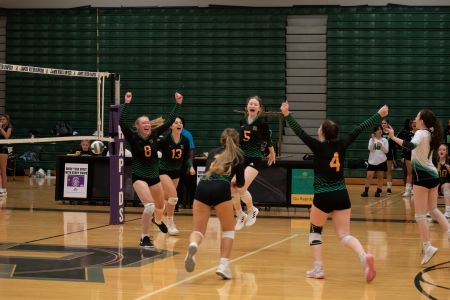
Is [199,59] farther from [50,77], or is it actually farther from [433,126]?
[433,126]

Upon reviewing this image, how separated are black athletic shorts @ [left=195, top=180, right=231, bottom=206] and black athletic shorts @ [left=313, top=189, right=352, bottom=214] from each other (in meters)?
0.99

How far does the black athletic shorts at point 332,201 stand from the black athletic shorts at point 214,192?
0.99 metres

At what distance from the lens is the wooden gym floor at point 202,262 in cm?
794

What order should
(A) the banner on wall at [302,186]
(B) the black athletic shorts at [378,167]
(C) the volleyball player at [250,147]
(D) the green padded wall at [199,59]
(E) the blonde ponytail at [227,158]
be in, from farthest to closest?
(D) the green padded wall at [199,59] → (B) the black athletic shorts at [378,167] → (A) the banner on wall at [302,186] → (C) the volleyball player at [250,147] → (E) the blonde ponytail at [227,158]

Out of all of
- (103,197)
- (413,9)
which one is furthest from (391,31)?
(103,197)

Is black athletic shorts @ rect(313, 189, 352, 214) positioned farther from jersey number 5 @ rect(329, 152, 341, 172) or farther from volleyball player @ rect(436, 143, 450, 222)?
volleyball player @ rect(436, 143, 450, 222)

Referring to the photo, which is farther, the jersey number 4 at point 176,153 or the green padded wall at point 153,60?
the green padded wall at point 153,60

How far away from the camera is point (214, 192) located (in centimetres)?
840

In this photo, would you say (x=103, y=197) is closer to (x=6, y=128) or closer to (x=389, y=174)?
(x=6, y=128)

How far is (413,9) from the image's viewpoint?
84.1 ft

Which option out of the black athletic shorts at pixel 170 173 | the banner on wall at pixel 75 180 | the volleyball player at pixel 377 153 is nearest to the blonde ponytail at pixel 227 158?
the black athletic shorts at pixel 170 173

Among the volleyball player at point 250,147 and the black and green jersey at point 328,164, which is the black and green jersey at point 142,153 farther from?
the black and green jersey at point 328,164

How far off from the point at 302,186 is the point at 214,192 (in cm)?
799

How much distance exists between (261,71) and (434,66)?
557 cm
